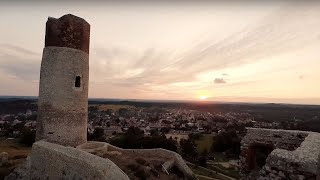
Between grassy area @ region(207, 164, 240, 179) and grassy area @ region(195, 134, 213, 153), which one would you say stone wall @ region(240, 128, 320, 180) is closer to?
grassy area @ region(207, 164, 240, 179)

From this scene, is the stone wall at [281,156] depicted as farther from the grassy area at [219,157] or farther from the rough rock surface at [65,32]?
the grassy area at [219,157]

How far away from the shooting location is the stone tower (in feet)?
52.6

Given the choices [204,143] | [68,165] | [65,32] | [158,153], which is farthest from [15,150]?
[204,143]

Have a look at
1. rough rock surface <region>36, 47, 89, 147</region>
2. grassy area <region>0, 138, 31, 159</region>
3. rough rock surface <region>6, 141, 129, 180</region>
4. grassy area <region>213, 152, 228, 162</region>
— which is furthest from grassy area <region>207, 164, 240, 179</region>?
rough rock surface <region>6, 141, 129, 180</region>

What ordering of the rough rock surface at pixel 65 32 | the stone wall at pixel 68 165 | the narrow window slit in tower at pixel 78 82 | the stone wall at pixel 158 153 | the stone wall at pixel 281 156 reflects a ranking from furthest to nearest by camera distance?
the stone wall at pixel 158 153
the narrow window slit in tower at pixel 78 82
the rough rock surface at pixel 65 32
the stone wall at pixel 68 165
the stone wall at pixel 281 156

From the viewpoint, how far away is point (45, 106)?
16.1 m

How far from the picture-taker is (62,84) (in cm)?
1611

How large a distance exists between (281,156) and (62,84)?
12.2 meters

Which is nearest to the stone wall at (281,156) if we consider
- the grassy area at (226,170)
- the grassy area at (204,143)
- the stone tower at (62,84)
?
the stone tower at (62,84)

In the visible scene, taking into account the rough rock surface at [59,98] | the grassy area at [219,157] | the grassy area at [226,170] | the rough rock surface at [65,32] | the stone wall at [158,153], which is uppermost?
the rough rock surface at [65,32]

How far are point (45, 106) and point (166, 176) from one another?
24.1 ft

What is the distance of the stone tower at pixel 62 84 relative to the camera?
1603 centimetres

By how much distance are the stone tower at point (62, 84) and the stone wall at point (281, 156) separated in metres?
8.94

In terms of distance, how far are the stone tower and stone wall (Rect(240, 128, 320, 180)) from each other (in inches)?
352
